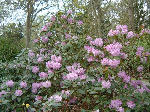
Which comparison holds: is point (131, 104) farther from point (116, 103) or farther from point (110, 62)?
point (110, 62)

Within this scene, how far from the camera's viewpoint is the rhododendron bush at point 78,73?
2496 mm

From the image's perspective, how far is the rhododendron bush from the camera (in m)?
2.50

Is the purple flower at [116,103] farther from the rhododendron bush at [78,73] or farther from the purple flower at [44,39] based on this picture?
the purple flower at [44,39]

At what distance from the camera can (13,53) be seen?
247 inches

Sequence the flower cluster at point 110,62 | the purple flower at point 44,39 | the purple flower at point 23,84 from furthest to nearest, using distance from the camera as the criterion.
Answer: the purple flower at point 44,39 < the purple flower at point 23,84 < the flower cluster at point 110,62

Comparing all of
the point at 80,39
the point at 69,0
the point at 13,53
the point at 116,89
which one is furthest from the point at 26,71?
the point at 69,0

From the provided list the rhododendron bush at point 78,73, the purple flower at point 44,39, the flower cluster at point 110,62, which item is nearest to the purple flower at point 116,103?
the rhododendron bush at point 78,73

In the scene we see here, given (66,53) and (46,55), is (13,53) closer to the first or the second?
(46,55)

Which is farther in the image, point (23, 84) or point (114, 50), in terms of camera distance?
point (23, 84)

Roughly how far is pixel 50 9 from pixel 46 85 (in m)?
13.2

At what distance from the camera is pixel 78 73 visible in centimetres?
256

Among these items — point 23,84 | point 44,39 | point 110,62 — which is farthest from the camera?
point 44,39

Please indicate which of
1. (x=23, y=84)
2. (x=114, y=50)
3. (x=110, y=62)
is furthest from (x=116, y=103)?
(x=23, y=84)

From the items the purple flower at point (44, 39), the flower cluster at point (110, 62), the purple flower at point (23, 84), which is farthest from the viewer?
the purple flower at point (44, 39)
